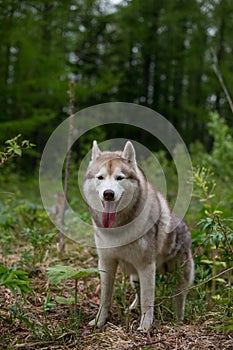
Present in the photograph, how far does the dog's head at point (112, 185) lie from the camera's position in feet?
9.16

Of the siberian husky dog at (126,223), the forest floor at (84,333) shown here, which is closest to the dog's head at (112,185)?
the siberian husky dog at (126,223)

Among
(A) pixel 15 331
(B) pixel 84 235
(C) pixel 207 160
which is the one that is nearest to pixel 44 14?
(C) pixel 207 160

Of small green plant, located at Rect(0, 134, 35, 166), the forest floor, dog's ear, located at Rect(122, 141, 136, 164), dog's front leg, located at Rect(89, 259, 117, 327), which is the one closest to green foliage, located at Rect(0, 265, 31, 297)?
the forest floor

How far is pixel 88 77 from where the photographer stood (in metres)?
17.3

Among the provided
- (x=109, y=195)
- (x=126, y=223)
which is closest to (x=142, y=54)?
(x=126, y=223)

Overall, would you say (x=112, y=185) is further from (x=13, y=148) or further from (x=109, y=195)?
(x=13, y=148)

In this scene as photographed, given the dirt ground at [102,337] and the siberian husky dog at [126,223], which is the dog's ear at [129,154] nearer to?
the siberian husky dog at [126,223]

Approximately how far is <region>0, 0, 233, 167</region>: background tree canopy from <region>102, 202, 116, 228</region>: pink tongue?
8.76m

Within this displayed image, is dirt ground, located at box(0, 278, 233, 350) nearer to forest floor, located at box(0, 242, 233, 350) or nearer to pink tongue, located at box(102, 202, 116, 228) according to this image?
forest floor, located at box(0, 242, 233, 350)

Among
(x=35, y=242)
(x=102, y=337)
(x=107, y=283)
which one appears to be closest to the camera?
(x=102, y=337)

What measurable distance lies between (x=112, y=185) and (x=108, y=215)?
0.24 meters

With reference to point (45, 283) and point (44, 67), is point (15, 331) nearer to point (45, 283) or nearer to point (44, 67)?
point (45, 283)

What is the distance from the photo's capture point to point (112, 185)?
278cm

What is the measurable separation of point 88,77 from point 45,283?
14.8m
